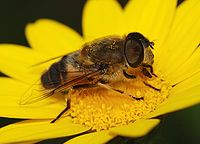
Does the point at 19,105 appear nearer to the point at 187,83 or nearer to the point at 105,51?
the point at 105,51

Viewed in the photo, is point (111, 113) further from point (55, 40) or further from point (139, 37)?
point (55, 40)

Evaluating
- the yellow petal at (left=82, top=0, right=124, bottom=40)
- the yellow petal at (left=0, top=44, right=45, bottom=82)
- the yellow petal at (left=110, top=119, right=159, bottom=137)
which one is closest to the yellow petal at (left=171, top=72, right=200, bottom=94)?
the yellow petal at (left=110, top=119, right=159, bottom=137)

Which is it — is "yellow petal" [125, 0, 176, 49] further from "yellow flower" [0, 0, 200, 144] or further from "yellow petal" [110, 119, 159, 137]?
"yellow petal" [110, 119, 159, 137]

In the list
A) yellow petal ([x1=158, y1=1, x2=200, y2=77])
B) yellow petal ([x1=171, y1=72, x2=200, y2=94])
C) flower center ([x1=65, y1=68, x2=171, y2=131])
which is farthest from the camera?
yellow petal ([x1=158, y1=1, x2=200, y2=77])

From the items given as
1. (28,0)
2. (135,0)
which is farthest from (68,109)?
(28,0)

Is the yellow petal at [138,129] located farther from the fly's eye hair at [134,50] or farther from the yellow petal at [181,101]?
the fly's eye hair at [134,50]
